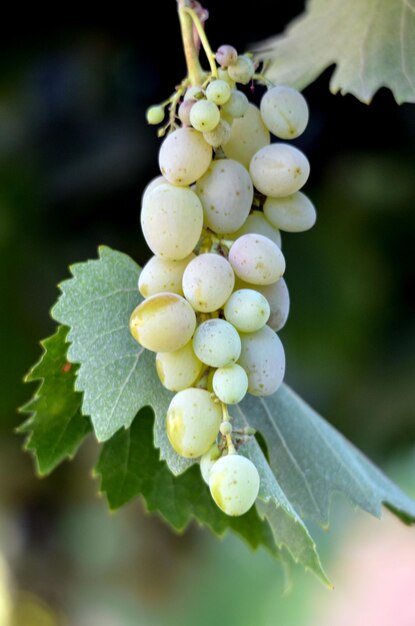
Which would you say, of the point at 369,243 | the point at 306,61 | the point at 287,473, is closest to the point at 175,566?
the point at 369,243

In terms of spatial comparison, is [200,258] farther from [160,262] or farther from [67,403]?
[67,403]

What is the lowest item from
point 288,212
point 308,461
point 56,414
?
point 308,461

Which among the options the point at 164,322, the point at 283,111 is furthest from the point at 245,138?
the point at 164,322

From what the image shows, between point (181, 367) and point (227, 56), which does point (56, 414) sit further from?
point (227, 56)

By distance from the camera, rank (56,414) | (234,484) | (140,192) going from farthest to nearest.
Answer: (140,192) → (56,414) → (234,484)

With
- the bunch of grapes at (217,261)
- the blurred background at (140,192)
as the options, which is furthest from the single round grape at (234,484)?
the blurred background at (140,192)
